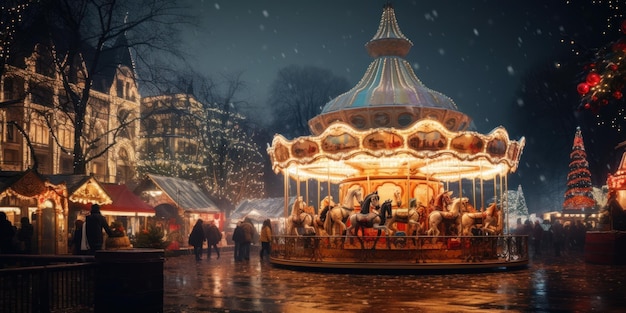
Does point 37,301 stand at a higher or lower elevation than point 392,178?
lower

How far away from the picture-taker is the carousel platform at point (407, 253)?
1777 centimetres

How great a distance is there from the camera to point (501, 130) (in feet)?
67.3

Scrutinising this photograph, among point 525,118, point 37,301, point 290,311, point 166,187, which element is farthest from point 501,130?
point 525,118

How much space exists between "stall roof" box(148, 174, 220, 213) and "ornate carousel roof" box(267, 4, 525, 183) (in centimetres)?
981

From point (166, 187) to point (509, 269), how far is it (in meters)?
21.0

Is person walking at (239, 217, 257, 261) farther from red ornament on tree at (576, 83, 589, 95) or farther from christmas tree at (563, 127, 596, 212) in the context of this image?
christmas tree at (563, 127, 596, 212)

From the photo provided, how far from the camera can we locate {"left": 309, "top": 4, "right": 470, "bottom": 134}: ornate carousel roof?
72.7 feet

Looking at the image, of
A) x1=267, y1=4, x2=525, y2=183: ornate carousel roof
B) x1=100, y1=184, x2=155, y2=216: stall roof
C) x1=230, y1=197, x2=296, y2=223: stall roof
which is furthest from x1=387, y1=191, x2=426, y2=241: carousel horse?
x1=230, y1=197, x2=296, y2=223: stall roof

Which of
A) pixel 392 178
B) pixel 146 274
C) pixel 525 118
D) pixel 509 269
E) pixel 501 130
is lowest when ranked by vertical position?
pixel 509 269

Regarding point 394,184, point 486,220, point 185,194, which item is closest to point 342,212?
point 394,184

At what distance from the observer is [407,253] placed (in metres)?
18.0

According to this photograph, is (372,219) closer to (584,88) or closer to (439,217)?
(439,217)

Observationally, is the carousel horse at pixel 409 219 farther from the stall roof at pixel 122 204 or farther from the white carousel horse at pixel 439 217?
the stall roof at pixel 122 204

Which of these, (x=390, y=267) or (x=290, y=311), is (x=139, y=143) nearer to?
(x=390, y=267)
